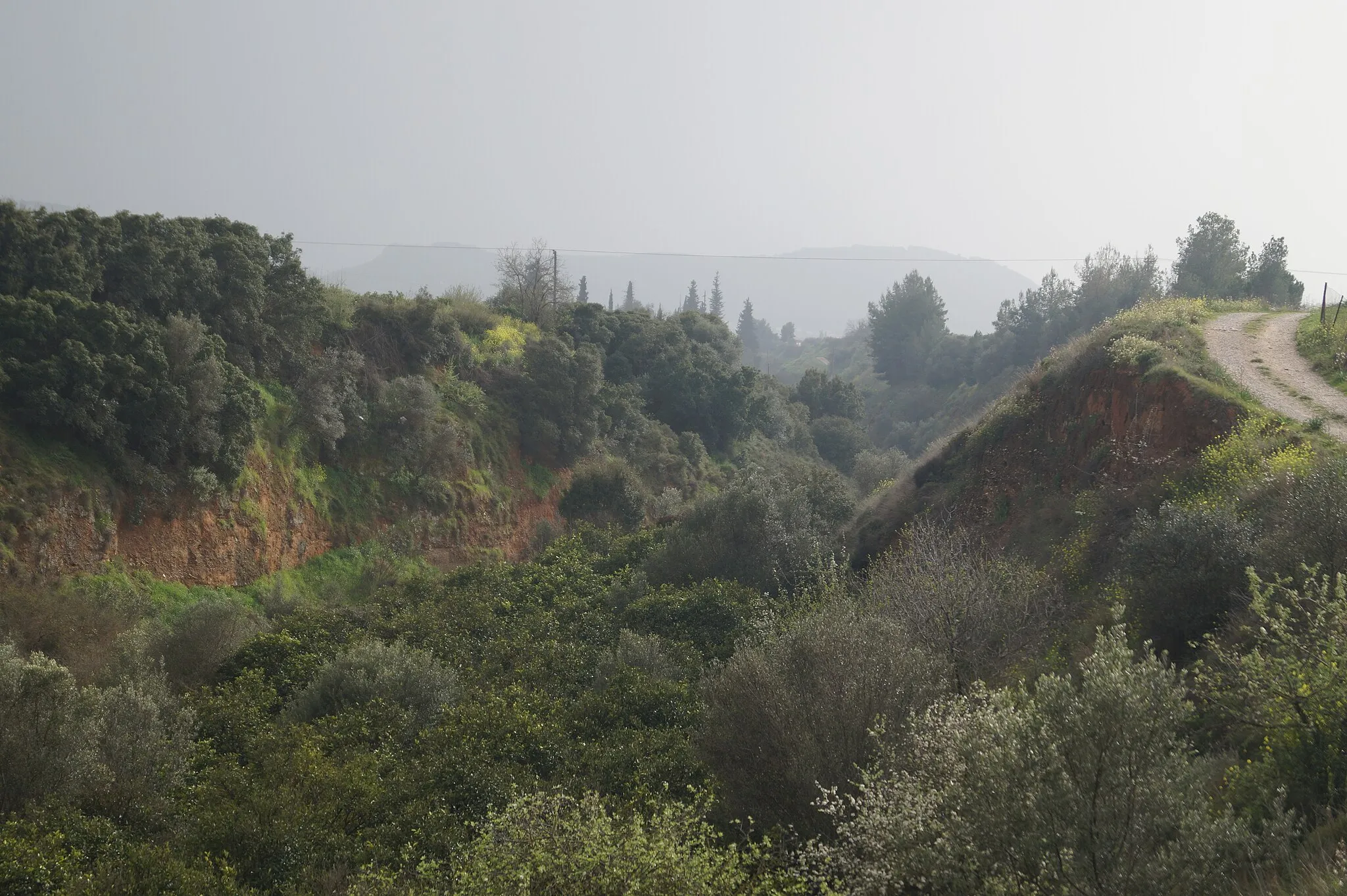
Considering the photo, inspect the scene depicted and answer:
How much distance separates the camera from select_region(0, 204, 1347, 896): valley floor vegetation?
6.01m

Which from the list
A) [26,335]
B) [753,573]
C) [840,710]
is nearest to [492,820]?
[840,710]

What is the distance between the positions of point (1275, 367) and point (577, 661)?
1845 centimetres

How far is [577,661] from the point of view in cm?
1723

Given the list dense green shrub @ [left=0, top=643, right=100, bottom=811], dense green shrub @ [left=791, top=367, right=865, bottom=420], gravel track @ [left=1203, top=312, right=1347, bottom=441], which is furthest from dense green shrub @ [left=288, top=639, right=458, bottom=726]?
dense green shrub @ [left=791, top=367, right=865, bottom=420]

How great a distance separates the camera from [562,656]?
17641 mm

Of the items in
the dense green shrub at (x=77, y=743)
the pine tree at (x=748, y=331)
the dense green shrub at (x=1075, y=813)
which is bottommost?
the dense green shrub at (x=77, y=743)

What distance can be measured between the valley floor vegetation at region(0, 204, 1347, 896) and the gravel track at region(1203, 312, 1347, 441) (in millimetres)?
1109

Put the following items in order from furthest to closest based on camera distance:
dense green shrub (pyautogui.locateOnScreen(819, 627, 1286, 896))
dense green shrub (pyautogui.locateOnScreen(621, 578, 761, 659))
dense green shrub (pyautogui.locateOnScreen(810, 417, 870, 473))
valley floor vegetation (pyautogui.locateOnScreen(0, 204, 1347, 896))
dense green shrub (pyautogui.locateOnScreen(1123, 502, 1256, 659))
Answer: dense green shrub (pyautogui.locateOnScreen(810, 417, 870, 473)), dense green shrub (pyautogui.locateOnScreen(621, 578, 761, 659)), dense green shrub (pyautogui.locateOnScreen(1123, 502, 1256, 659)), valley floor vegetation (pyautogui.locateOnScreen(0, 204, 1347, 896)), dense green shrub (pyautogui.locateOnScreen(819, 627, 1286, 896))

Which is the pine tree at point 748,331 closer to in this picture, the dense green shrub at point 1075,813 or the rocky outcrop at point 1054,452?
the rocky outcrop at point 1054,452

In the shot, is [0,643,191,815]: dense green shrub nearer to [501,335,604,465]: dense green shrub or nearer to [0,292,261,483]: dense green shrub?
[0,292,261,483]: dense green shrub

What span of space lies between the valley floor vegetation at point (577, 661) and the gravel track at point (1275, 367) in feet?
3.64

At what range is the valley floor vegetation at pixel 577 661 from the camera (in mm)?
6008

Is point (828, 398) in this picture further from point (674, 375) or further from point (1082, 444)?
point (1082, 444)

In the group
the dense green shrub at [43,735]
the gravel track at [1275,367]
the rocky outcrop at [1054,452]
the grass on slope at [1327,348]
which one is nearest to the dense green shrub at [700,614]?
the rocky outcrop at [1054,452]
